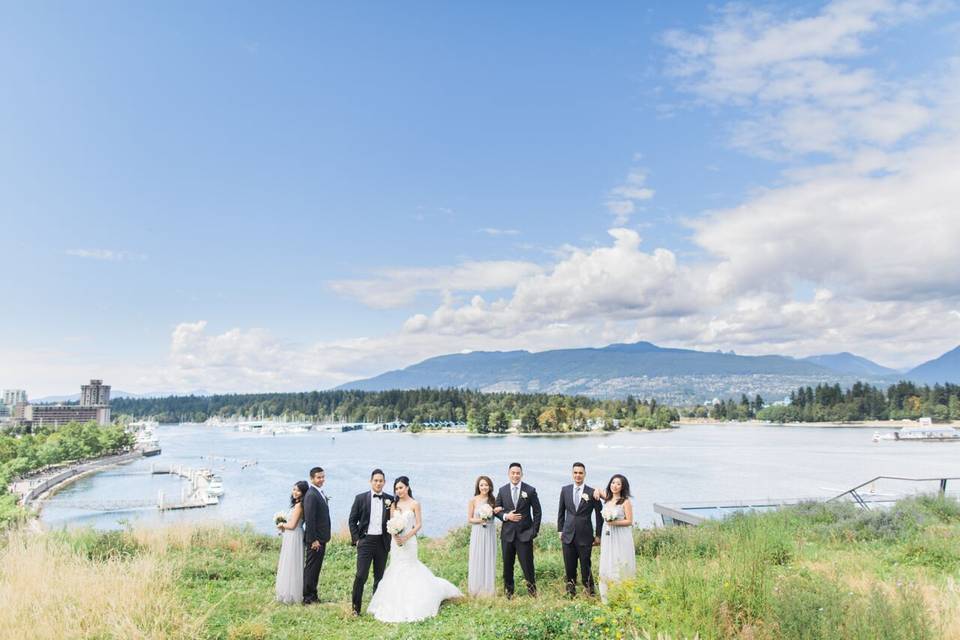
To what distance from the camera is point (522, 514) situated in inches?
351

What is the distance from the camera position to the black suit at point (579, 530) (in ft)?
28.7

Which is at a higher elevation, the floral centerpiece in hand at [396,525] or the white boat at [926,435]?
the floral centerpiece in hand at [396,525]

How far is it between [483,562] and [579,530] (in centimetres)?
139

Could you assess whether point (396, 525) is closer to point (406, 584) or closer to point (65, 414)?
point (406, 584)

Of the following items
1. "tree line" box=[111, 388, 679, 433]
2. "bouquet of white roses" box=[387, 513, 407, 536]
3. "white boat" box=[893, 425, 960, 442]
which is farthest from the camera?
"tree line" box=[111, 388, 679, 433]

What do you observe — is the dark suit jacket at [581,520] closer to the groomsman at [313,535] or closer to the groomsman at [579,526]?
the groomsman at [579,526]

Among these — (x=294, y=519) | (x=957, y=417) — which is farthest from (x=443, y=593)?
(x=957, y=417)

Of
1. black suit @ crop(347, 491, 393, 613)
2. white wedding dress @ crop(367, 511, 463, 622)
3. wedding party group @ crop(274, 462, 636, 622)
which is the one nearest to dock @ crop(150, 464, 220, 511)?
wedding party group @ crop(274, 462, 636, 622)

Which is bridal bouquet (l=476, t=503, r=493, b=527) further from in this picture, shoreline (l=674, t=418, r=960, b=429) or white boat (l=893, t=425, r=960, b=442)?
shoreline (l=674, t=418, r=960, b=429)

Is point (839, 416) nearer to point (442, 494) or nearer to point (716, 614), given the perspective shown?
point (442, 494)

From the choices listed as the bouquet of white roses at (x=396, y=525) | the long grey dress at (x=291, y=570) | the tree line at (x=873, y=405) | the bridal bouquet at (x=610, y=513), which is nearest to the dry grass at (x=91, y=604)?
the long grey dress at (x=291, y=570)

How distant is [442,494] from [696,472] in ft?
84.0

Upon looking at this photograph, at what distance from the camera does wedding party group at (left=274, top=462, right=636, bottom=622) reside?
27.5 ft

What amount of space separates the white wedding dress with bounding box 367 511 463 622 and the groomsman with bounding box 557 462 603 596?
1607 mm
